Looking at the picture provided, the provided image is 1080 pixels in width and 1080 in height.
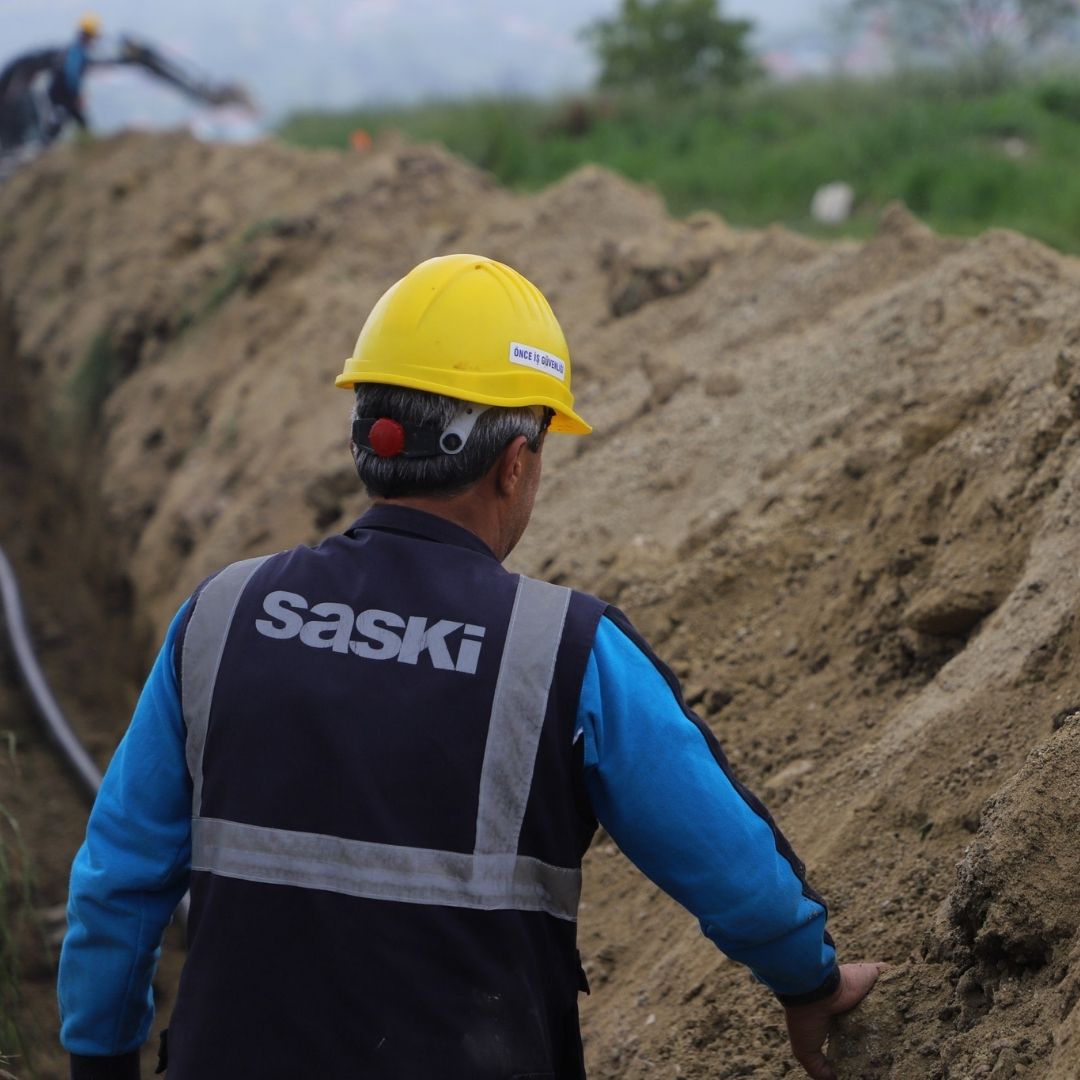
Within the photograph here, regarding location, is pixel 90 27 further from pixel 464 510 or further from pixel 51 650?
pixel 464 510

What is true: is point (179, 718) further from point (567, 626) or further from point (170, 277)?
point (170, 277)

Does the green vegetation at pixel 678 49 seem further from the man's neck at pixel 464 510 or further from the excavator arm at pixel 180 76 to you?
the man's neck at pixel 464 510

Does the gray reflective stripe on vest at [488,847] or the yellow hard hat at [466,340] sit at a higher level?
the yellow hard hat at [466,340]

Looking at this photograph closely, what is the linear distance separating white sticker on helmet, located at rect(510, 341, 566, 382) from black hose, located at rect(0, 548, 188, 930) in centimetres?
407

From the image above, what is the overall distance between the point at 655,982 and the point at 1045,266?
10.4 ft

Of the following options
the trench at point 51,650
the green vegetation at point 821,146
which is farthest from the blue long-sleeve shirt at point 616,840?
the green vegetation at point 821,146

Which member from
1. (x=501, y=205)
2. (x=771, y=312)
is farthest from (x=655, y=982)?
(x=501, y=205)

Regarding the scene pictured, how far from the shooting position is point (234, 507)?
7.15 meters

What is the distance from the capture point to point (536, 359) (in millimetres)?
2424

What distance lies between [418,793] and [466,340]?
738 millimetres

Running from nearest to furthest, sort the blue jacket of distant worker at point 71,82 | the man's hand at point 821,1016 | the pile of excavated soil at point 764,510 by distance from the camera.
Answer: the man's hand at point 821,1016 < the pile of excavated soil at point 764,510 < the blue jacket of distant worker at point 71,82

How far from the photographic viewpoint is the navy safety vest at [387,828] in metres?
2.08

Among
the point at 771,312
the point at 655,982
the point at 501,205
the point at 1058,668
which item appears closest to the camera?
the point at 1058,668

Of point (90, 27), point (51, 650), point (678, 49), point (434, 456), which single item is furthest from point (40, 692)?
point (678, 49)
